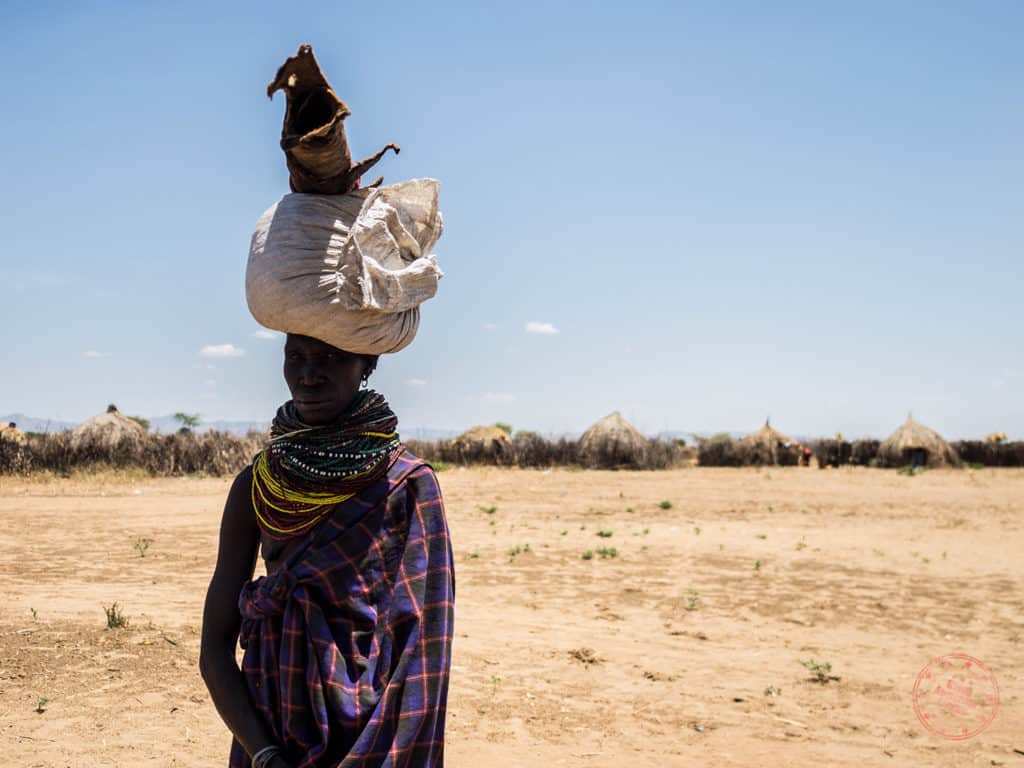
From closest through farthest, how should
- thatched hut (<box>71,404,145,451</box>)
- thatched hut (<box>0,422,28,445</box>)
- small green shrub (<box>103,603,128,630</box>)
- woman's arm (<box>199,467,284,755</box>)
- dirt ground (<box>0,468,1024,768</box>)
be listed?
woman's arm (<box>199,467,284,755</box>)
dirt ground (<box>0,468,1024,768</box>)
small green shrub (<box>103,603,128,630</box>)
thatched hut (<box>0,422,28,445</box>)
thatched hut (<box>71,404,145,451</box>)

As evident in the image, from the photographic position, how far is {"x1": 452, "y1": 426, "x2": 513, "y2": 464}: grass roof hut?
2753cm

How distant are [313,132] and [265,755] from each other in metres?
1.18

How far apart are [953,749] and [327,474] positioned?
4.37 m

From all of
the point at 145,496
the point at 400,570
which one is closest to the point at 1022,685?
the point at 400,570

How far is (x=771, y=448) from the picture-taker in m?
31.4

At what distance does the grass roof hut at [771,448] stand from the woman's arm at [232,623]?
31.0 metres

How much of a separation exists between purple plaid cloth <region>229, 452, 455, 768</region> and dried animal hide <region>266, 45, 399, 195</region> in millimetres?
627

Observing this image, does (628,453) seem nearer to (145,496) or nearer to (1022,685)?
(145,496)

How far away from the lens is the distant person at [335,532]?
161 cm

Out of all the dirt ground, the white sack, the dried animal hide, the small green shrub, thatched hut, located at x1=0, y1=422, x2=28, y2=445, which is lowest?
the dirt ground

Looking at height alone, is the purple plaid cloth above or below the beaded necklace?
below

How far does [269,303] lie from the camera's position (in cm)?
169

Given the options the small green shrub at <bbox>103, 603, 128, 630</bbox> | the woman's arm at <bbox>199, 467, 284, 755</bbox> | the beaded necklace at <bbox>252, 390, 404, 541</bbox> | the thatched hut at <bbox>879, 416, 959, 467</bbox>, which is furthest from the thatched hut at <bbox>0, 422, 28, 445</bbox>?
the thatched hut at <bbox>879, 416, 959, 467</bbox>

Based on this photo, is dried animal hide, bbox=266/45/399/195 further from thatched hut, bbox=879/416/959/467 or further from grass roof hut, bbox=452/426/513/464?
thatched hut, bbox=879/416/959/467
